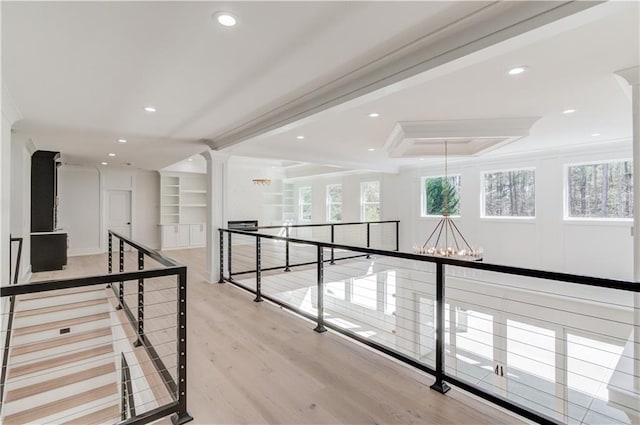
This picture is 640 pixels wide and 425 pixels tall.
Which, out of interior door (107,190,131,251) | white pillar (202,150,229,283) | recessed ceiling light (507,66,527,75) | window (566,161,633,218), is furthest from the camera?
interior door (107,190,131,251)

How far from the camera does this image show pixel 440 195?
27.6 ft

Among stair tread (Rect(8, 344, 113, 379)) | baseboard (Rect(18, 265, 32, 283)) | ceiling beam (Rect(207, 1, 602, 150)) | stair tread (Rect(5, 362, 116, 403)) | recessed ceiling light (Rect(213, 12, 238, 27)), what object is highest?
recessed ceiling light (Rect(213, 12, 238, 27))

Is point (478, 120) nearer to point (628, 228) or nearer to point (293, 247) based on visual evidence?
point (628, 228)

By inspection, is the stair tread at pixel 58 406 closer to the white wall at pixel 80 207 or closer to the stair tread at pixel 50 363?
the stair tread at pixel 50 363

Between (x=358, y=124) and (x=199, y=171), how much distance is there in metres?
6.92

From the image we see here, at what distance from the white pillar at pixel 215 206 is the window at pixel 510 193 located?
19.9ft

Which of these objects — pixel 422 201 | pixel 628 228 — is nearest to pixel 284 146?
pixel 422 201

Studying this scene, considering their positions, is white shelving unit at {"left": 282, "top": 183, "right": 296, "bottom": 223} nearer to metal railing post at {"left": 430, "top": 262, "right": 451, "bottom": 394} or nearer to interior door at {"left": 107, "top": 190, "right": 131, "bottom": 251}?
interior door at {"left": 107, "top": 190, "right": 131, "bottom": 251}

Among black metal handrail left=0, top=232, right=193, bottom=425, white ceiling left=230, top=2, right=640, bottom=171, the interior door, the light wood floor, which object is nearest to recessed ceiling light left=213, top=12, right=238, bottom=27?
white ceiling left=230, top=2, right=640, bottom=171

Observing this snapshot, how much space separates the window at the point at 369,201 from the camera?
9.77 meters

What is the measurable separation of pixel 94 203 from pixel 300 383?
28.9 feet

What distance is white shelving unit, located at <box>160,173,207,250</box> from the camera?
9414mm

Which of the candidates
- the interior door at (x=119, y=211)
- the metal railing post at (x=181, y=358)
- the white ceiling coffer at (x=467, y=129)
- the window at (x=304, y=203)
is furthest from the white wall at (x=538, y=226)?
the interior door at (x=119, y=211)

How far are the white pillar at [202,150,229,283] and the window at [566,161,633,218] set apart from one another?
6.72 meters
